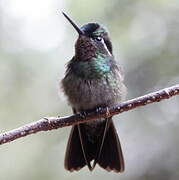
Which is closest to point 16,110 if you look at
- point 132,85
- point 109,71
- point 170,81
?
point 132,85

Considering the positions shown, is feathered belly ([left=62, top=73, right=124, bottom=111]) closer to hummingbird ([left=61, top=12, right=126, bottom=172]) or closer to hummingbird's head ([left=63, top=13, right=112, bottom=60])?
hummingbird ([left=61, top=12, right=126, bottom=172])

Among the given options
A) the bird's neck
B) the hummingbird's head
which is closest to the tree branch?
the bird's neck

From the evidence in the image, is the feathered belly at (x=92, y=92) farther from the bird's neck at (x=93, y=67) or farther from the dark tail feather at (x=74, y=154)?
the dark tail feather at (x=74, y=154)

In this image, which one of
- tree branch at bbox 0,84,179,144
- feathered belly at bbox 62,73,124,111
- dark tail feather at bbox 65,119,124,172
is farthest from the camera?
dark tail feather at bbox 65,119,124,172

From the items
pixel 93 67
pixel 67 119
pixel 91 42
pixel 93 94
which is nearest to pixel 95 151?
pixel 93 94

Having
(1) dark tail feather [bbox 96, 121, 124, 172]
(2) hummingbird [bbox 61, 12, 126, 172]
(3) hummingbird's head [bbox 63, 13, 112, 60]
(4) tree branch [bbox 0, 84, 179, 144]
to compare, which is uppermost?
(3) hummingbird's head [bbox 63, 13, 112, 60]

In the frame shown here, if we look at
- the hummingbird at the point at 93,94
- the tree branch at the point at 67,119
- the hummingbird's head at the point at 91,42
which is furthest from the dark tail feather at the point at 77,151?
the tree branch at the point at 67,119

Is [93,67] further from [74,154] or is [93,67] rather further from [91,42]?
[74,154]
